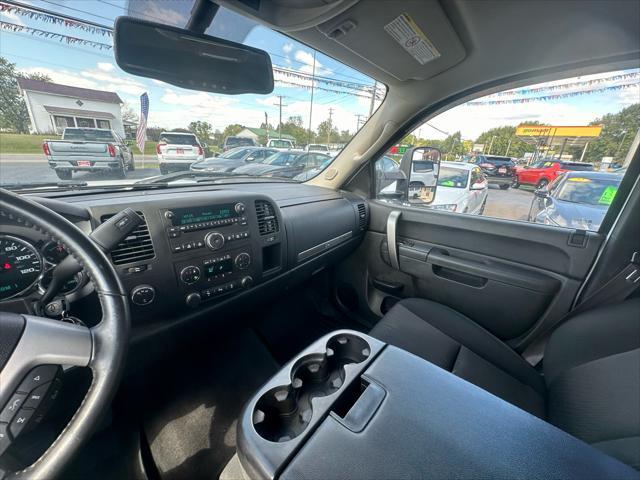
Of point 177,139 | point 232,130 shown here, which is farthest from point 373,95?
point 177,139

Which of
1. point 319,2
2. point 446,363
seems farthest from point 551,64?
point 446,363

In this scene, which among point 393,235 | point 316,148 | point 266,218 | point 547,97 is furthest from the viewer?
point 316,148

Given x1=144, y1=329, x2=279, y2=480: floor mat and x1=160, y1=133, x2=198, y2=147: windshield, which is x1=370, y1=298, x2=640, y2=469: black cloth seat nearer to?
x1=144, y1=329, x2=279, y2=480: floor mat

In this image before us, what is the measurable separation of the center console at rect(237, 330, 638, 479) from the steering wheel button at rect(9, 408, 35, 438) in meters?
0.41

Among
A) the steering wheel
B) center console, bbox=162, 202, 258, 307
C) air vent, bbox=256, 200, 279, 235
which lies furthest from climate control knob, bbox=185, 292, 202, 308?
the steering wheel

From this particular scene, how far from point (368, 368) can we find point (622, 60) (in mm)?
1944

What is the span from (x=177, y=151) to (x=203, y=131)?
179mm

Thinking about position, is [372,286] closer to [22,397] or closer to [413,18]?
[413,18]

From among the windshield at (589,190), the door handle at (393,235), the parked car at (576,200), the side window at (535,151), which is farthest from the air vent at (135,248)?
the windshield at (589,190)

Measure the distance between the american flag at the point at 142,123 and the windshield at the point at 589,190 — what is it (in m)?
2.44

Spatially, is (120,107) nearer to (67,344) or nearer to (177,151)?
(177,151)

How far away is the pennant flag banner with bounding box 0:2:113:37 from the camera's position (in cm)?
95

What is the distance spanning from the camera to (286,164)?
2.39 meters

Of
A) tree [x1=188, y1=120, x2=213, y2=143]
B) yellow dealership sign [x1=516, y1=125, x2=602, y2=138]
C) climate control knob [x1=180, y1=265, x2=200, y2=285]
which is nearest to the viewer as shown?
climate control knob [x1=180, y1=265, x2=200, y2=285]
